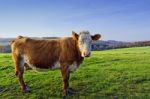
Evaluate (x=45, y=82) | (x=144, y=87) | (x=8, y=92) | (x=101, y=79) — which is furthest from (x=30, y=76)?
(x=144, y=87)

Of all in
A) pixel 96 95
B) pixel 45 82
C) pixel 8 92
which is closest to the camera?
pixel 96 95

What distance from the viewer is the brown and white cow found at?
37.7ft

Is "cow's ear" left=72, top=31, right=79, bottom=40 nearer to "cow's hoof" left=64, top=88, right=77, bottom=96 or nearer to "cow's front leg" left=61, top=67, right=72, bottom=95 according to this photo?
"cow's front leg" left=61, top=67, right=72, bottom=95

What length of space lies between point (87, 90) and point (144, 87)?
7.17 ft

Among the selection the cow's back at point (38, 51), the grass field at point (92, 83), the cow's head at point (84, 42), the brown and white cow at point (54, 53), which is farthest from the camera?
the cow's back at point (38, 51)

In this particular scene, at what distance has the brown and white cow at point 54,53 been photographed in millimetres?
11498

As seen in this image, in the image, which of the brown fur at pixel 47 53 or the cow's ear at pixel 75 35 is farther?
the brown fur at pixel 47 53

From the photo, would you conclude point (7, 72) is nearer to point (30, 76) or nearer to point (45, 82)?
point (30, 76)

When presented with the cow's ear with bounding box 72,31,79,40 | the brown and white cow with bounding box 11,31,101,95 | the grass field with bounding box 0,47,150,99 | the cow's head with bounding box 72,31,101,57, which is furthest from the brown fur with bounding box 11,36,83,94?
the grass field with bounding box 0,47,150,99

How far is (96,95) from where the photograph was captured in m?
11.7

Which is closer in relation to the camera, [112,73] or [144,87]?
[144,87]

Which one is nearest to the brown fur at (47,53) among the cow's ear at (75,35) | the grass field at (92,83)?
the cow's ear at (75,35)

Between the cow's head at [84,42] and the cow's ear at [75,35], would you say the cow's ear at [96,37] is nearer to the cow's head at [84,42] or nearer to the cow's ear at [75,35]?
the cow's head at [84,42]

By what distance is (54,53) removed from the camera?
481 inches
